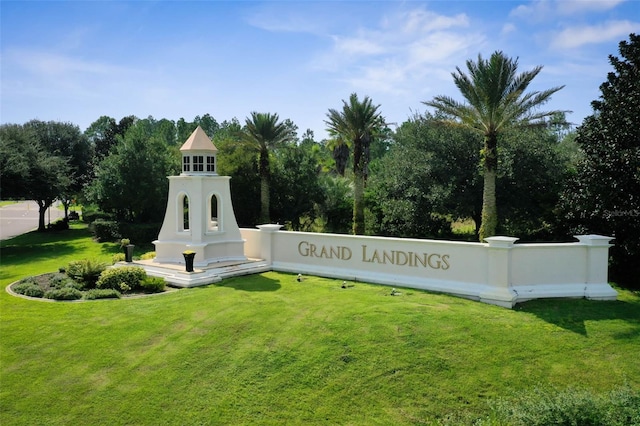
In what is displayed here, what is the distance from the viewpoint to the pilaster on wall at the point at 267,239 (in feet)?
59.1

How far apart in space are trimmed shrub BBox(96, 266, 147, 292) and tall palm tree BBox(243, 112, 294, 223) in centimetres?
1494

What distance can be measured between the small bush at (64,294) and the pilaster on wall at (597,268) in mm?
14469

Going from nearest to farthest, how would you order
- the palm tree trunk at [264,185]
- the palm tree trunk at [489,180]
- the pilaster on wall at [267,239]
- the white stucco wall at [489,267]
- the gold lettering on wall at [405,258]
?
the white stucco wall at [489,267] < the gold lettering on wall at [405,258] < the pilaster on wall at [267,239] < the palm tree trunk at [489,180] < the palm tree trunk at [264,185]

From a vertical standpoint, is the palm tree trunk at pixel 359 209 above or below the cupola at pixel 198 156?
below

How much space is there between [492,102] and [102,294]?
16.2 meters

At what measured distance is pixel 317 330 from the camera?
11227mm

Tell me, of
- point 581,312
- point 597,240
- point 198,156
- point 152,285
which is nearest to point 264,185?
point 198,156

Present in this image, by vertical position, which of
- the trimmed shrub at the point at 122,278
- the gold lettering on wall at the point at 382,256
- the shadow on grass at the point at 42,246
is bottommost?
the shadow on grass at the point at 42,246

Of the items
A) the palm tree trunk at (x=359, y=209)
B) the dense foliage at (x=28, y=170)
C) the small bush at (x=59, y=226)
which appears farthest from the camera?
the small bush at (x=59, y=226)

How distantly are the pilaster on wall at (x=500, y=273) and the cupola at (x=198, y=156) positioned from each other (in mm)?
10666

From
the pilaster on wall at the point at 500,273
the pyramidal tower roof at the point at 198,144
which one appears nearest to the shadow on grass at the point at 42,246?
the pyramidal tower roof at the point at 198,144

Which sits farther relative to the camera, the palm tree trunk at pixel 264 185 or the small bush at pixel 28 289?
the palm tree trunk at pixel 264 185

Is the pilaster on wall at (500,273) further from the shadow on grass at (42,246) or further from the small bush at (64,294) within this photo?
the shadow on grass at (42,246)

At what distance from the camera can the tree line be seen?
1638cm
